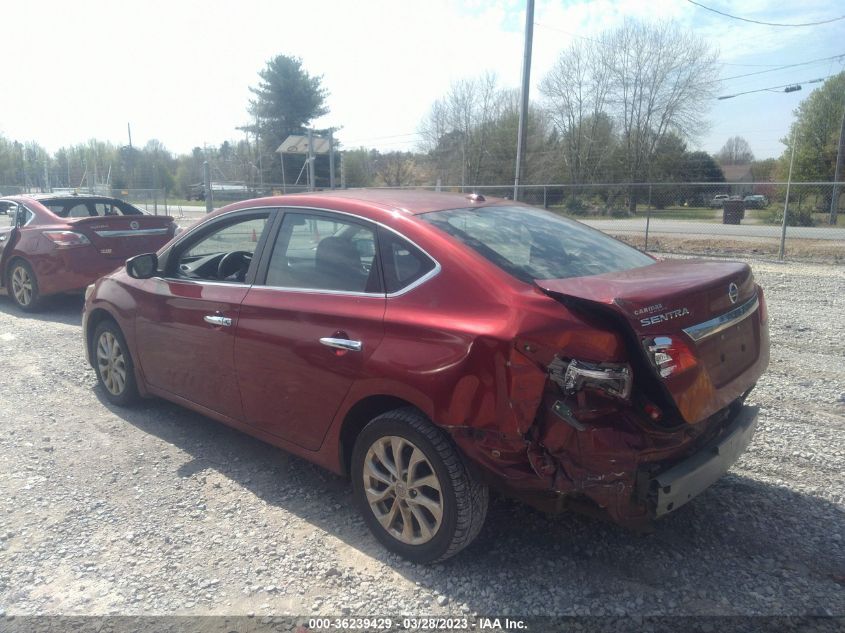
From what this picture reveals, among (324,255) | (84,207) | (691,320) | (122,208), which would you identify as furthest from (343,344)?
(122,208)

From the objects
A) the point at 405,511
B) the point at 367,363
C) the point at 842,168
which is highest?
the point at 842,168

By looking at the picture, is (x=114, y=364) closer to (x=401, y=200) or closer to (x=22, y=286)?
(x=401, y=200)

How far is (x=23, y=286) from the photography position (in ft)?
27.6

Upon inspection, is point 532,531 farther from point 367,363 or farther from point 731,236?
point 731,236

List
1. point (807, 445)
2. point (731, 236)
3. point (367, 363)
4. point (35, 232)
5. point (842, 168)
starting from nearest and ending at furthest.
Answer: point (367, 363) < point (807, 445) < point (35, 232) < point (731, 236) < point (842, 168)

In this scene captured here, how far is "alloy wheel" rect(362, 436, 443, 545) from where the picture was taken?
9.20 ft

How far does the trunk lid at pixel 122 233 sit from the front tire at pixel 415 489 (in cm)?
653

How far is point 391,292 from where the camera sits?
117 inches

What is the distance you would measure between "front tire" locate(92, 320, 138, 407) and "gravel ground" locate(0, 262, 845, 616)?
0.31 meters

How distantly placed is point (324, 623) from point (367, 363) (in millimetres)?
1095

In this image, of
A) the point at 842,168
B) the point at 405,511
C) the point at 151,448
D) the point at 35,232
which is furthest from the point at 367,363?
the point at 842,168

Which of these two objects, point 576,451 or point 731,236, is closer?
point 576,451

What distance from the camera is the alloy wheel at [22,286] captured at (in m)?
8.33

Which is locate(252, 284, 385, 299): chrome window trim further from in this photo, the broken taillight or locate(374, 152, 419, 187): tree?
locate(374, 152, 419, 187): tree
